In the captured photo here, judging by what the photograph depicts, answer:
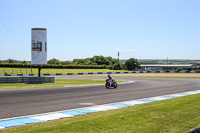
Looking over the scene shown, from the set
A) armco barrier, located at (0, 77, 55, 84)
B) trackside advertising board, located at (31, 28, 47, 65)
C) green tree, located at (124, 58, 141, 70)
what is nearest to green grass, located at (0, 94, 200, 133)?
armco barrier, located at (0, 77, 55, 84)

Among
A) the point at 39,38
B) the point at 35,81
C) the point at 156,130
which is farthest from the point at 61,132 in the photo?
the point at 39,38

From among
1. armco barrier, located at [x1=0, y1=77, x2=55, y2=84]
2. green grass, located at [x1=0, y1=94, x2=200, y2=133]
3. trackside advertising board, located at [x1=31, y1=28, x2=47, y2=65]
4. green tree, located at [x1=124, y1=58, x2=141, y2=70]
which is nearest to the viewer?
green grass, located at [x1=0, y1=94, x2=200, y2=133]

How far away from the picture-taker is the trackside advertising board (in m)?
37.5

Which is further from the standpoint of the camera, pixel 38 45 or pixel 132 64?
pixel 132 64

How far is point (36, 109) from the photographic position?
12258mm

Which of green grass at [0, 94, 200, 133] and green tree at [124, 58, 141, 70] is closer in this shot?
green grass at [0, 94, 200, 133]

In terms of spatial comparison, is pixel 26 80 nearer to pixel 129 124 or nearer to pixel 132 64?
pixel 129 124

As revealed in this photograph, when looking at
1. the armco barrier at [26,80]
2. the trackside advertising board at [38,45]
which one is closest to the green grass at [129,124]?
the armco barrier at [26,80]

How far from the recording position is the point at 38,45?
1487 inches

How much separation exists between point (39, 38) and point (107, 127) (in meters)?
31.0

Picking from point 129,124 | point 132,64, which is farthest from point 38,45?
point 132,64

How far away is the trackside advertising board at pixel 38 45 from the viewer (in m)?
37.5

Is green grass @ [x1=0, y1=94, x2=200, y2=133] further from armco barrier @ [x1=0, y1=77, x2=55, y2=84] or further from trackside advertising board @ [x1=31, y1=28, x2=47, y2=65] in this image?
trackside advertising board @ [x1=31, y1=28, x2=47, y2=65]

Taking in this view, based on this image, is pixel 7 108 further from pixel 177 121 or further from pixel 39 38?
pixel 39 38
